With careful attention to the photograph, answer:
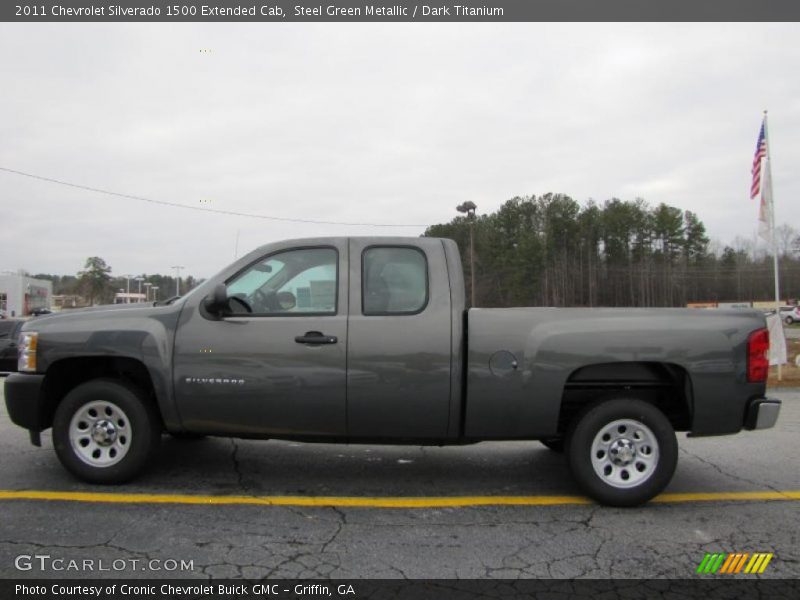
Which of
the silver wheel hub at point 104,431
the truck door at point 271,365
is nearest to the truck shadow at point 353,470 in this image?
the silver wheel hub at point 104,431

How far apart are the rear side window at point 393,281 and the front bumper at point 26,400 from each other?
2.47 meters

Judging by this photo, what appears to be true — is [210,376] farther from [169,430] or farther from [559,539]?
[559,539]

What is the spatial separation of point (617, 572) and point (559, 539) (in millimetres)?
470

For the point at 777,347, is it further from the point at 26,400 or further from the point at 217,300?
the point at 26,400

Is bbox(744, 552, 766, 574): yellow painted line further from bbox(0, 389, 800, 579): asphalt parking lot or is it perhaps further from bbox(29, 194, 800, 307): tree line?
bbox(29, 194, 800, 307): tree line

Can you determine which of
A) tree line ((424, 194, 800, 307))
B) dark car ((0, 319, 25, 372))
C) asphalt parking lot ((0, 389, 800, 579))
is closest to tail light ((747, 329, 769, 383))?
asphalt parking lot ((0, 389, 800, 579))

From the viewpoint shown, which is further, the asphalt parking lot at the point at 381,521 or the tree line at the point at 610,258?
the tree line at the point at 610,258

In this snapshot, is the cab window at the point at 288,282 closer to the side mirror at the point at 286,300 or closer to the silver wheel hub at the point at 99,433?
the side mirror at the point at 286,300

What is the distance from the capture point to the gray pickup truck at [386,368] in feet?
13.4

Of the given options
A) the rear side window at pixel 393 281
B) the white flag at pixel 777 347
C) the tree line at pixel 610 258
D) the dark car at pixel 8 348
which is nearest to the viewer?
the rear side window at pixel 393 281

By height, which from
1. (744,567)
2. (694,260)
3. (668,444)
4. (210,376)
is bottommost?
(744,567)
